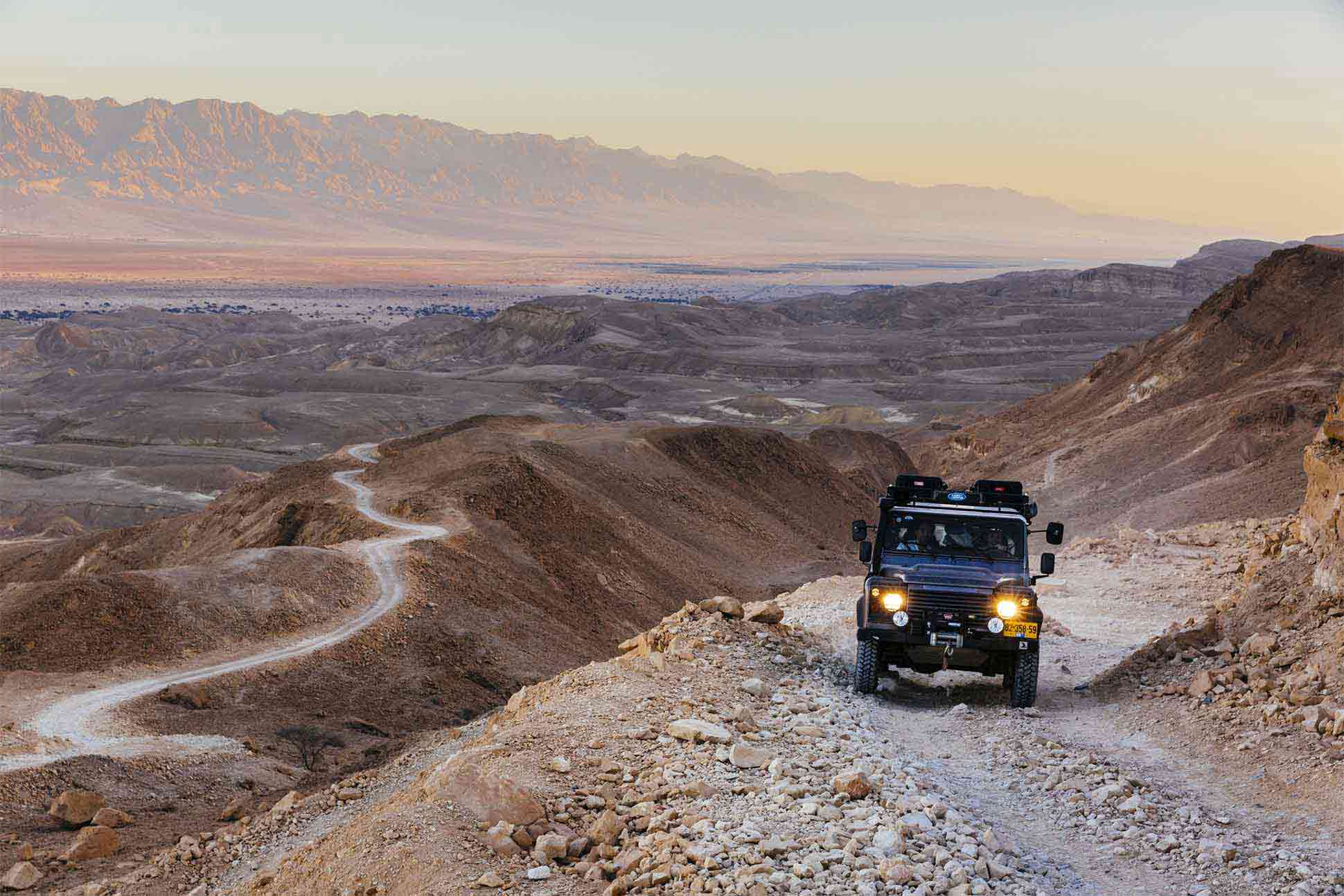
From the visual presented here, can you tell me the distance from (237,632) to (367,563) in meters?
5.82

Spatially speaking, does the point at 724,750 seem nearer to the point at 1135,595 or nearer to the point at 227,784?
the point at 227,784

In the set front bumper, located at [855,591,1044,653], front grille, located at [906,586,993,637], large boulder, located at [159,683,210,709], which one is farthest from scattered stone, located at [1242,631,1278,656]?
large boulder, located at [159,683,210,709]

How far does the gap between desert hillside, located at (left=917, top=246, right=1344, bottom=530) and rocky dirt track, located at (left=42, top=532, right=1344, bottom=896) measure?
31.5m

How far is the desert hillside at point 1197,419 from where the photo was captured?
49.7 meters

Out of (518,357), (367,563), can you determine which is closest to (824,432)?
(367,563)

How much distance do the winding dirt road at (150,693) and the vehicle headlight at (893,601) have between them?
1306cm

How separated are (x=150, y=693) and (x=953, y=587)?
57.4 feet

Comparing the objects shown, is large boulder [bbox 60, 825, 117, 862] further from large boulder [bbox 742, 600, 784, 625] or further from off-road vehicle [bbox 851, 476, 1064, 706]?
off-road vehicle [bbox 851, 476, 1064, 706]

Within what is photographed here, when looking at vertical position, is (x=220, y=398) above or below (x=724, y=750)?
below

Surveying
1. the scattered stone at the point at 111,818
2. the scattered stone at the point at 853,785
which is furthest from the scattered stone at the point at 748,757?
the scattered stone at the point at 111,818

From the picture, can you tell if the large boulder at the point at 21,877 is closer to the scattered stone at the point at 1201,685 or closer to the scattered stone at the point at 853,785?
the scattered stone at the point at 853,785

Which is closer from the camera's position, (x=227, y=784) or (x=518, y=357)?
(x=227, y=784)

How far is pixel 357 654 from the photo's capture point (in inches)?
1137

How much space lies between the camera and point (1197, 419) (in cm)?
5978
